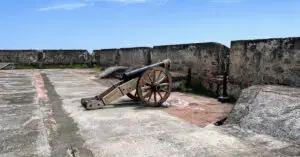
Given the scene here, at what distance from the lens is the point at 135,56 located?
46.4ft

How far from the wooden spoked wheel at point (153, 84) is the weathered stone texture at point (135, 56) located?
5.46 m

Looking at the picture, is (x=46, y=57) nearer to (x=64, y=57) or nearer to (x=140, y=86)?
(x=64, y=57)

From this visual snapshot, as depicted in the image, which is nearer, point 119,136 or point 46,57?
point 119,136

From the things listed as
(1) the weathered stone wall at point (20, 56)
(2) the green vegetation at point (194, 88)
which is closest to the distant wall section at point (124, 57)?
(2) the green vegetation at point (194, 88)

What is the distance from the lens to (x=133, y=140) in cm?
442

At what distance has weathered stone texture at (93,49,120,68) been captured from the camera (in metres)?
Answer: 17.1

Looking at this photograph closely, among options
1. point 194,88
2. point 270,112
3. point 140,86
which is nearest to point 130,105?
point 140,86

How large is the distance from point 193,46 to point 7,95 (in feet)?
16.8

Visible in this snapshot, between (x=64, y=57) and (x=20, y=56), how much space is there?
8.36ft

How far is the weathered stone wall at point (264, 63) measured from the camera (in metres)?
6.25

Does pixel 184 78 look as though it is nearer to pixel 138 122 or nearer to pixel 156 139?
pixel 138 122

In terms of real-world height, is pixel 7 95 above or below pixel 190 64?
below

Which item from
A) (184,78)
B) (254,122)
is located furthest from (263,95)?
(184,78)

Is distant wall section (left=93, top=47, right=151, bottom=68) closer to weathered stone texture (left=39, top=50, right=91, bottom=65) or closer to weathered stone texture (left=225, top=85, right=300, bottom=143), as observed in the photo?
weathered stone texture (left=39, top=50, right=91, bottom=65)
